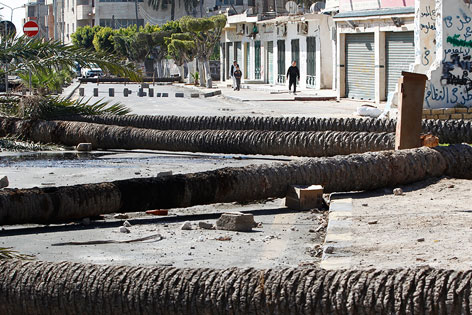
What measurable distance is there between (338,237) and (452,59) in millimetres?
13081

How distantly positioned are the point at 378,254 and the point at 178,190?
10.4ft

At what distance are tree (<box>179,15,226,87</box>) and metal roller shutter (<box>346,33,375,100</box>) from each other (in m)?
18.3

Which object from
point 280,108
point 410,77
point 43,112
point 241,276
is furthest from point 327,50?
point 241,276

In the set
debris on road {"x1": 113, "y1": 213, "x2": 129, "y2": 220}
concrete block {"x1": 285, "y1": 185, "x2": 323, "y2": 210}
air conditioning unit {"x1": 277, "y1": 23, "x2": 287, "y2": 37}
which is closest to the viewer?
debris on road {"x1": 113, "y1": 213, "x2": 129, "y2": 220}

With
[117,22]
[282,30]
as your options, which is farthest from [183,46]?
Answer: [117,22]

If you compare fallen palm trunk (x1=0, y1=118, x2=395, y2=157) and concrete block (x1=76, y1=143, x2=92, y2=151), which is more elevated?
fallen palm trunk (x1=0, y1=118, x2=395, y2=157)

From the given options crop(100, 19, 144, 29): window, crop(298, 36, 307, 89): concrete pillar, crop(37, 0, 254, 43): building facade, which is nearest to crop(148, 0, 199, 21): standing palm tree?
crop(37, 0, 254, 43): building facade

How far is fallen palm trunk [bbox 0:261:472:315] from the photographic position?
544 cm

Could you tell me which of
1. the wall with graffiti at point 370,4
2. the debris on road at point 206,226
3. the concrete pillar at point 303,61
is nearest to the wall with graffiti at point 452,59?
the wall with graffiti at point 370,4

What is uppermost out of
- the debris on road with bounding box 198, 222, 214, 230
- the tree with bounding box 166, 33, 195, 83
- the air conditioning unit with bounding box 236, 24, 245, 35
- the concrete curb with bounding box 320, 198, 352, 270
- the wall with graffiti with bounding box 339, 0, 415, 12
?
the air conditioning unit with bounding box 236, 24, 245, 35

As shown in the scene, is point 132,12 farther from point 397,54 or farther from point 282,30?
point 397,54

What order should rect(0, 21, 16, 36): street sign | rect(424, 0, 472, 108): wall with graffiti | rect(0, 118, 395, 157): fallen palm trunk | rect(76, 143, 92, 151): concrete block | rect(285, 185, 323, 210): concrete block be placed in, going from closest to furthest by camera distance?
rect(285, 185, 323, 210): concrete block, rect(0, 118, 395, 157): fallen palm trunk, rect(0, 21, 16, 36): street sign, rect(76, 143, 92, 151): concrete block, rect(424, 0, 472, 108): wall with graffiti

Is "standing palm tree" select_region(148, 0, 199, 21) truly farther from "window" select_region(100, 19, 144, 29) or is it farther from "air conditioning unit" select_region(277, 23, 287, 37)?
"air conditioning unit" select_region(277, 23, 287, 37)

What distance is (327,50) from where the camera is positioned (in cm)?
4422
